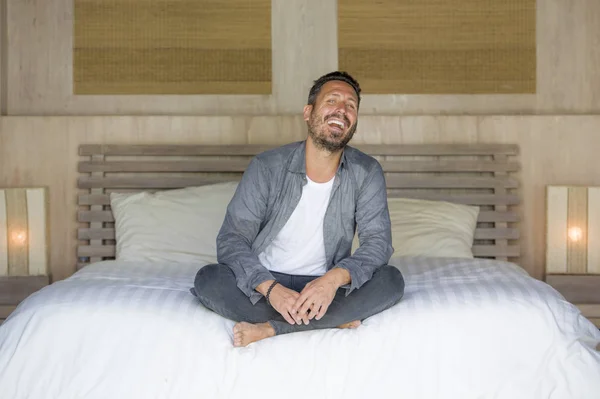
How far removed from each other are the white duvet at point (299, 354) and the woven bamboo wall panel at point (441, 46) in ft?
6.42

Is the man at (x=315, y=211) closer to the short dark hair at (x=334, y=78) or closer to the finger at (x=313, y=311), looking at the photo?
the short dark hair at (x=334, y=78)

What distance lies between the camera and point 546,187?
13.4ft

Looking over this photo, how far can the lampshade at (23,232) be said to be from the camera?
400 centimetres

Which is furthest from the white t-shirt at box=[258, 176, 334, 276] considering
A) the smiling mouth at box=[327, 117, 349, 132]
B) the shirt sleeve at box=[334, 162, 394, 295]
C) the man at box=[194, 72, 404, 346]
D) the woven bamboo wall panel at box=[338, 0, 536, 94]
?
the woven bamboo wall panel at box=[338, 0, 536, 94]

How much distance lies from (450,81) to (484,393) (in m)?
2.24

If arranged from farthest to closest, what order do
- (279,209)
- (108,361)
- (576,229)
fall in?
(576,229) < (279,209) < (108,361)

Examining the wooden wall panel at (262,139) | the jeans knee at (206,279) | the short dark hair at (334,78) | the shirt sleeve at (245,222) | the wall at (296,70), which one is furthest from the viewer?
the wall at (296,70)

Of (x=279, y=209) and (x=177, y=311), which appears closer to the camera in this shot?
(x=177, y=311)

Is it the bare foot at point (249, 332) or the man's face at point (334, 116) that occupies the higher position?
the man's face at point (334, 116)

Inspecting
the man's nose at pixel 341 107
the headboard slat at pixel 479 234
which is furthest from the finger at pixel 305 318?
the headboard slat at pixel 479 234

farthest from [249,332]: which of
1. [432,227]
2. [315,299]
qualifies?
[432,227]

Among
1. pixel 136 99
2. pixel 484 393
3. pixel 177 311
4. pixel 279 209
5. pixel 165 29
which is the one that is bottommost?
pixel 484 393

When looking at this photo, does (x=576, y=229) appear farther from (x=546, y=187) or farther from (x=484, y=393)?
(x=484, y=393)

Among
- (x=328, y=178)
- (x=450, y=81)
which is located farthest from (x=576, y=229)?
(x=328, y=178)
